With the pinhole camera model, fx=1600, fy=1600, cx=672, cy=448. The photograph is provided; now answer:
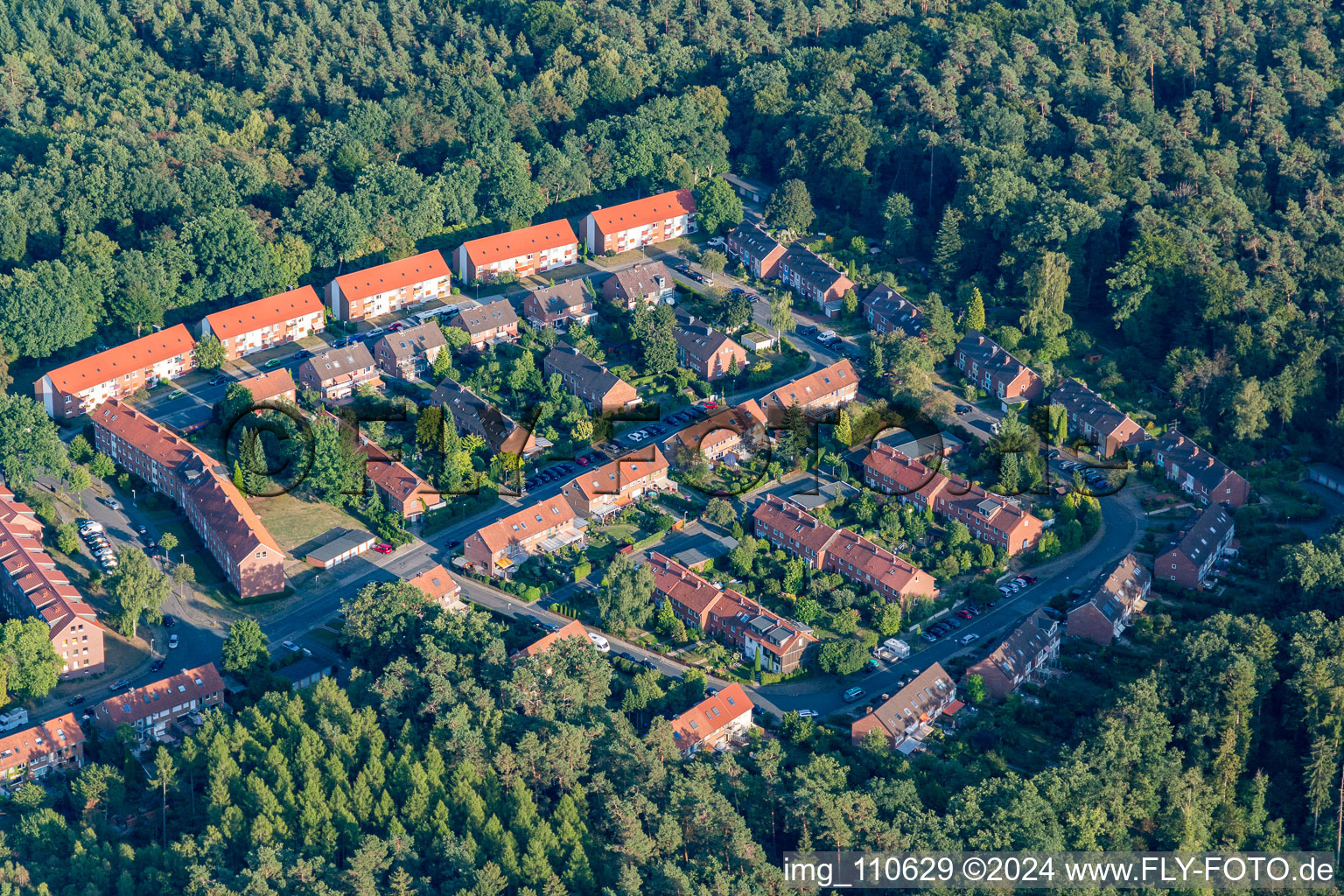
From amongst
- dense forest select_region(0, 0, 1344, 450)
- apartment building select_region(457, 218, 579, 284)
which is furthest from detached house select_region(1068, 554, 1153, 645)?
apartment building select_region(457, 218, 579, 284)

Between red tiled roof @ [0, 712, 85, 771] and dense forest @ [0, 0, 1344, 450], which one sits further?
dense forest @ [0, 0, 1344, 450]

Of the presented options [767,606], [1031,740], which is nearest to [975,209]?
[767,606]

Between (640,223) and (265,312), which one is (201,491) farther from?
(640,223)

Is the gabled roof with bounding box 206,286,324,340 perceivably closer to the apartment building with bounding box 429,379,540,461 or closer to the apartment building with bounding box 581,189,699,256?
the apartment building with bounding box 429,379,540,461

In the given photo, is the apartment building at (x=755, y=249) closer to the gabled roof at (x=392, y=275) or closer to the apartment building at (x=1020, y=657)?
the gabled roof at (x=392, y=275)

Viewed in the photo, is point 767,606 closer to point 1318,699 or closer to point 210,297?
point 1318,699

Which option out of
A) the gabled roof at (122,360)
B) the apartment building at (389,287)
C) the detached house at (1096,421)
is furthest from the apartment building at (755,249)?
the gabled roof at (122,360)

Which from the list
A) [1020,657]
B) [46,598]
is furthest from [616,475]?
[46,598]

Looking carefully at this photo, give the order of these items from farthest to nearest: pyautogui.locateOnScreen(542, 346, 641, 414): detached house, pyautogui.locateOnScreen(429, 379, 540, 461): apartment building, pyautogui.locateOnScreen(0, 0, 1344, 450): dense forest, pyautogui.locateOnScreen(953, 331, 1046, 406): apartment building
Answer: pyautogui.locateOnScreen(0, 0, 1344, 450): dense forest < pyautogui.locateOnScreen(953, 331, 1046, 406): apartment building < pyautogui.locateOnScreen(542, 346, 641, 414): detached house < pyautogui.locateOnScreen(429, 379, 540, 461): apartment building
